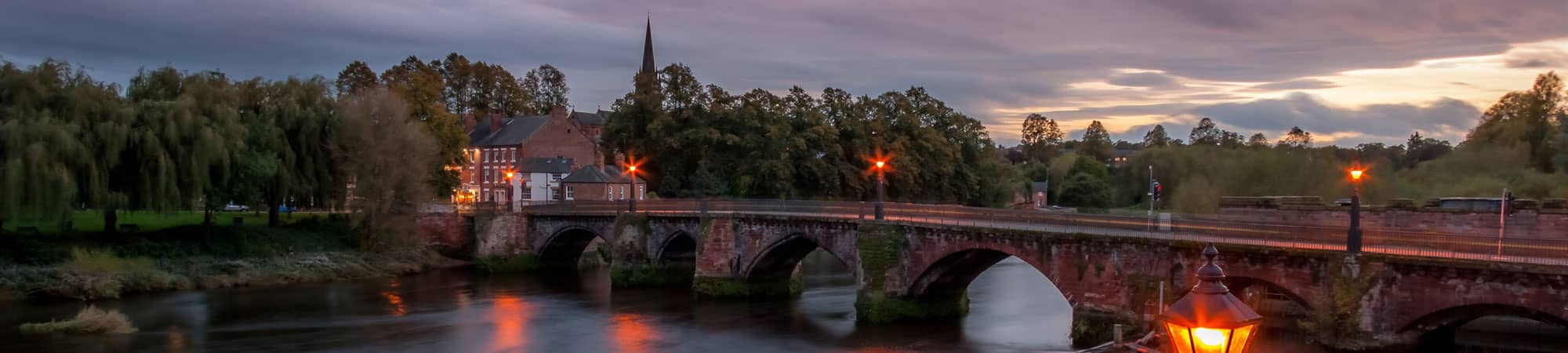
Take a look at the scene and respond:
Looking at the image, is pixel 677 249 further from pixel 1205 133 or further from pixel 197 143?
pixel 1205 133

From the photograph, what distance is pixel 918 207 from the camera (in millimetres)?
33500

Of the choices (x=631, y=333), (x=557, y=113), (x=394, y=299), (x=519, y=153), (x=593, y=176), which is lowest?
(x=631, y=333)

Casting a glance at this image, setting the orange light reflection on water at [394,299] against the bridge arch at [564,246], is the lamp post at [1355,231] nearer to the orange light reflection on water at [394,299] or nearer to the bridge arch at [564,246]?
the orange light reflection on water at [394,299]

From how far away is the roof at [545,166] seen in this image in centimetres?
7006

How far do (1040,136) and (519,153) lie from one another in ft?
275

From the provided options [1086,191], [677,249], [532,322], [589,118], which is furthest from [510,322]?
[589,118]

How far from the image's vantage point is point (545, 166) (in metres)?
70.5

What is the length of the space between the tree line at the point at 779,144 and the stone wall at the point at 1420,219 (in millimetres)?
33152

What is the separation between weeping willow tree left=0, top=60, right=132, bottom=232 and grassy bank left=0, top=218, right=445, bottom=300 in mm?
2045

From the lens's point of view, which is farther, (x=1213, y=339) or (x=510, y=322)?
(x=510, y=322)

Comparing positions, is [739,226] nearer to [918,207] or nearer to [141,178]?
[918,207]

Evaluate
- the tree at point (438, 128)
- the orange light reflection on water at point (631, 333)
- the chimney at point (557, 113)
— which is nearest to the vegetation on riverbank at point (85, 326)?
the orange light reflection on water at point (631, 333)

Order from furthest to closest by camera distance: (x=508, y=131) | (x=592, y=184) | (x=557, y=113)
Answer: (x=508, y=131) < (x=557, y=113) < (x=592, y=184)

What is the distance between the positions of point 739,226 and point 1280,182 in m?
26.0
